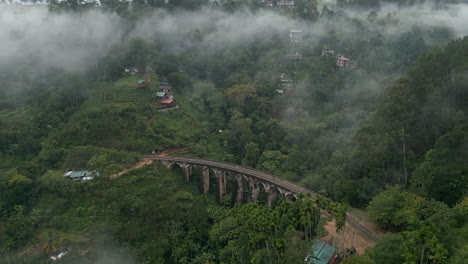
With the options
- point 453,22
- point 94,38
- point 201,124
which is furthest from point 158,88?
point 453,22

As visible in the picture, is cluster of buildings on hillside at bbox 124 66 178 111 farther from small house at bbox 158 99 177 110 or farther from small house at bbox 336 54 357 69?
small house at bbox 336 54 357 69

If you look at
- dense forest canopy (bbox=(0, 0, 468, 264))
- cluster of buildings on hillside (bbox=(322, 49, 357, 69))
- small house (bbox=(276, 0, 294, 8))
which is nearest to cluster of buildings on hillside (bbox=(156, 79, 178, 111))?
dense forest canopy (bbox=(0, 0, 468, 264))

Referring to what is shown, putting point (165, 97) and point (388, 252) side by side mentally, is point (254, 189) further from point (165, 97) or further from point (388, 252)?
point (165, 97)

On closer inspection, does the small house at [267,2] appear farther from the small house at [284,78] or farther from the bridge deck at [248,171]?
the bridge deck at [248,171]

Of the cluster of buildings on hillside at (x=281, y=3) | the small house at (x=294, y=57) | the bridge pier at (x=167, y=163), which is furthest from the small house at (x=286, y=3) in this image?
the bridge pier at (x=167, y=163)

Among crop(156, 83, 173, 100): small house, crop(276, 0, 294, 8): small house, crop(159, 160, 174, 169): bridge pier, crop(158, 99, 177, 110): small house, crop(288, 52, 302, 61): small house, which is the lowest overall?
crop(159, 160, 174, 169): bridge pier

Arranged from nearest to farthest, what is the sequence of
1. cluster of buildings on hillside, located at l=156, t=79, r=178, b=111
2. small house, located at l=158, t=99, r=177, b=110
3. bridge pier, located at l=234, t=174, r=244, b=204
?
bridge pier, located at l=234, t=174, r=244, b=204
small house, located at l=158, t=99, r=177, b=110
cluster of buildings on hillside, located at l=156, t=79, r=178, b=111

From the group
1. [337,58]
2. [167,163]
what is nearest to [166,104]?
[167,163]
